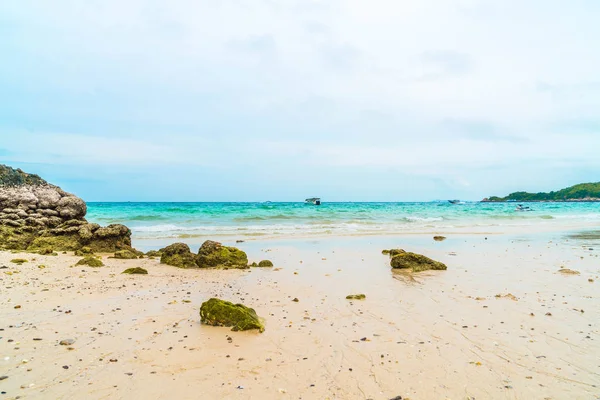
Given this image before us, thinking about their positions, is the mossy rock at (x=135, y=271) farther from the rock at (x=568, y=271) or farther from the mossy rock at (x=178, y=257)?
the rock at (x=568, y=271)

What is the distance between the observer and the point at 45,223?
53.3ft

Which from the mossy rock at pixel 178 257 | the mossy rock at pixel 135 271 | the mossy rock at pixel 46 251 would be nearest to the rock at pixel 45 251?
the mossy rock at pixel 46 251

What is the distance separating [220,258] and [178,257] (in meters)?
1.57

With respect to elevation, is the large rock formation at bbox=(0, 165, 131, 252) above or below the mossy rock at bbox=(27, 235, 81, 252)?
above

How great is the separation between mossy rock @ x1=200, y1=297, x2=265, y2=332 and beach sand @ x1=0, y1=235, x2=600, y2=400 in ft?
0.56

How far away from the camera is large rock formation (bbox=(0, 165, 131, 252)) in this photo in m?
14.9

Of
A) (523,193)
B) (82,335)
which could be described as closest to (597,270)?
(82,335)

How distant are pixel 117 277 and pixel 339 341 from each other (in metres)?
7.16

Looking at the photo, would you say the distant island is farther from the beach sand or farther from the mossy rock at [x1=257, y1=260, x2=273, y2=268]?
the beach sand

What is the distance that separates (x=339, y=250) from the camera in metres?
16.0

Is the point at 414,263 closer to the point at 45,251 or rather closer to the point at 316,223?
the point at 45,251

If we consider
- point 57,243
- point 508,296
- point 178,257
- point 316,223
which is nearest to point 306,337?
point 508,296

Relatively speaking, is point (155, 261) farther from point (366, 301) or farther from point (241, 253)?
point (366, 301)

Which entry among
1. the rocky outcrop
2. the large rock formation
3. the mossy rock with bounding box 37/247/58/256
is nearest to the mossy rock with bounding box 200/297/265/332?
the rocky outcrop
